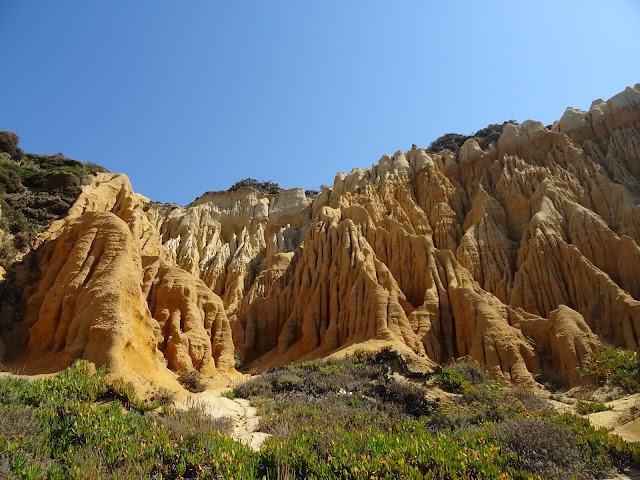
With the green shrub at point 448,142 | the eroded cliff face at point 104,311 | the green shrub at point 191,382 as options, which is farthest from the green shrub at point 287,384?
the green shrub at point 448,142

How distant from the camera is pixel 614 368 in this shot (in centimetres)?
1784

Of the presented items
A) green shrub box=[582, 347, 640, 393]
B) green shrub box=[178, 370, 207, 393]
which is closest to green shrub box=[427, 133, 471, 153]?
green shrub box=[582, 347, 640, 393]

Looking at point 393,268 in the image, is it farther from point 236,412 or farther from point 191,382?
point 236,412

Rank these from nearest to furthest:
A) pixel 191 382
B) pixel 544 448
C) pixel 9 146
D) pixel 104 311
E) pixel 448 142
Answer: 1. pixel 544 448
2. pixel 104 311
3. pixel 191 382
4. pixel 9 146
5. pixel 448 142

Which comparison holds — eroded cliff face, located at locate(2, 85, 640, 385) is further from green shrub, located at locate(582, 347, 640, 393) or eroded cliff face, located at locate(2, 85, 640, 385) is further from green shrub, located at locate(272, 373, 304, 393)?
green shrub, located at locate(272, 373, 304, 393)

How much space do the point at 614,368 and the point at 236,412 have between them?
1560 cm

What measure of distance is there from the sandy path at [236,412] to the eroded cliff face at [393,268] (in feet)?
6.38

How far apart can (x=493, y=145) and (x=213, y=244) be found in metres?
29.6

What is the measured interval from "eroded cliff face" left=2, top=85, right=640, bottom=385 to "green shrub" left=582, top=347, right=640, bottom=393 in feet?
3.41

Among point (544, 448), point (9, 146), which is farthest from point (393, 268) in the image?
point (9, 146)

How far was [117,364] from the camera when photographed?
10859mm

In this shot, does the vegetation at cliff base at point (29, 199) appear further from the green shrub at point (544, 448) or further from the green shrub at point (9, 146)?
the green shrub at point (544, 448)

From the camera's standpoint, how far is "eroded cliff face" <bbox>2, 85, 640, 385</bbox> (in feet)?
45.9

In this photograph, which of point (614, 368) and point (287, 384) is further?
point (614, 368)
